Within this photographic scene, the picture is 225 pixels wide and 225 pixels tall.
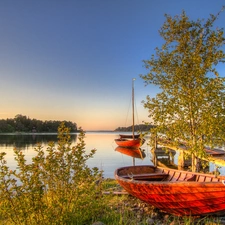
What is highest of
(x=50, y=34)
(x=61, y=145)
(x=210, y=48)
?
(x=50, y=34)

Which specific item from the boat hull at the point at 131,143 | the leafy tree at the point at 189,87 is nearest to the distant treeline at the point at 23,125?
the boat hull at the point at 131,143

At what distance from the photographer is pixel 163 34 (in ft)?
34.2

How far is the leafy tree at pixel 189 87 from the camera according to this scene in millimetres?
8414

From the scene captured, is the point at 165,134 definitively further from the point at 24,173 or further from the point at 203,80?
the point at 24,173

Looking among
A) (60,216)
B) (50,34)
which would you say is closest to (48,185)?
(60,216)

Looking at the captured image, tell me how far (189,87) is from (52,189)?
6522 mm

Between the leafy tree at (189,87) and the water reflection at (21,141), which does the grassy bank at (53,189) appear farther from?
the water reflection at (21,141)

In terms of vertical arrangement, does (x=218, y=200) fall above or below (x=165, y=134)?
below

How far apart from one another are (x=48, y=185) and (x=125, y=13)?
14.8m

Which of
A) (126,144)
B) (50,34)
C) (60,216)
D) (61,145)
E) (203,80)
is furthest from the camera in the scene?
(126,144)

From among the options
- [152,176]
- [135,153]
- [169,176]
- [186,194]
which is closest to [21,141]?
[135,153]

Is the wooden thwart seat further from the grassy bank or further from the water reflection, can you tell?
the water reflection

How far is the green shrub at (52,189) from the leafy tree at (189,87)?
4544 millimetres

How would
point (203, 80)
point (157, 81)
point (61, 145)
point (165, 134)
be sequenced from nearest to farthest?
1. point (61, 145)
2. point (203, 80)
3. point (165, 134)
4. point (157, 81)
